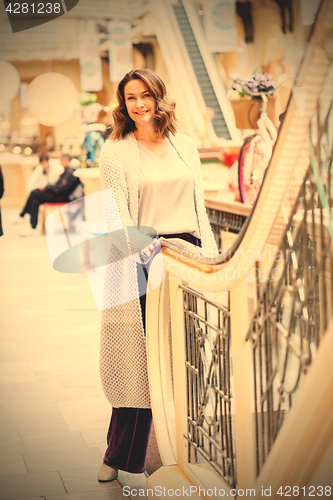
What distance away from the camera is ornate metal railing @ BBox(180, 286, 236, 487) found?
1.74m

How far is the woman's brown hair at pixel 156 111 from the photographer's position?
2.29 meters

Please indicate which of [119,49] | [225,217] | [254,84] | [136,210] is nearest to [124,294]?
[136,210]

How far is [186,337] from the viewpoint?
2.11m

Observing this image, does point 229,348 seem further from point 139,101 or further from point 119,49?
point 119,49

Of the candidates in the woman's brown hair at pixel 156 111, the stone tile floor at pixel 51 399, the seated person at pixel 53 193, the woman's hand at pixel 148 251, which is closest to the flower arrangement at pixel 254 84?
the stone tile floor at pixel 51 399

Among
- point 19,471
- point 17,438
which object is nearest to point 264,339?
point 19,471

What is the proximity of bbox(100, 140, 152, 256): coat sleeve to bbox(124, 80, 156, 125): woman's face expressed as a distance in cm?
15

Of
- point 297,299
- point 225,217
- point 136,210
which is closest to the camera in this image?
point 297,299

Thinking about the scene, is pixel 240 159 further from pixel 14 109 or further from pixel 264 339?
pixel 14 109

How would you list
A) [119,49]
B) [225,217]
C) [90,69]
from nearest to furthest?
1. [225,217]
2. [119,49]
3. [90,69]

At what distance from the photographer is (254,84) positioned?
477cm

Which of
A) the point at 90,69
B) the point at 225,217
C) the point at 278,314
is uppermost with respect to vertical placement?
the point at 90,69

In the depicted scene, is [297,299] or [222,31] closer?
[297,299]

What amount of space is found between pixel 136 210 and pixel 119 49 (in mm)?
7955
